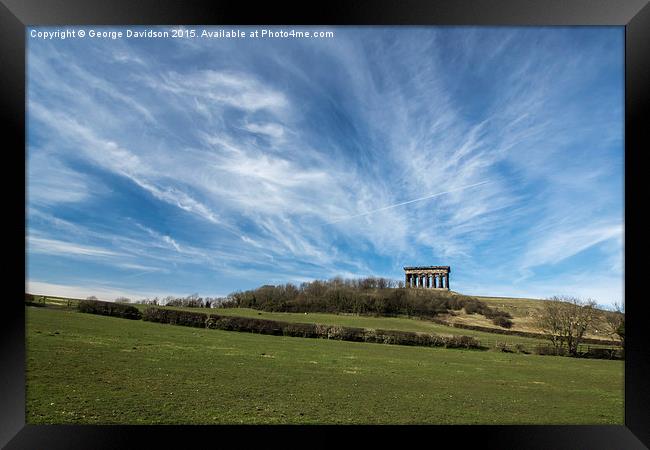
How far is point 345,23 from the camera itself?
14.3 ft

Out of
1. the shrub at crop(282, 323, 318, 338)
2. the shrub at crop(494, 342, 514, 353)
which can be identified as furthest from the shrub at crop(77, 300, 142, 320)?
the shrub at crop(494, 342, 514, 353)

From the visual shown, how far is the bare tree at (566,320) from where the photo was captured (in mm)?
11336

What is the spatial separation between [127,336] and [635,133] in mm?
14304

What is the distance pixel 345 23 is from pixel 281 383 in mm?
7736

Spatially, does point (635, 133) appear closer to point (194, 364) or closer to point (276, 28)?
point (276, 28)

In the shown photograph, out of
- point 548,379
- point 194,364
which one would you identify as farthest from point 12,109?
point 548,379

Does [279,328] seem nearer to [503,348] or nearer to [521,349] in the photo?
[503,348]

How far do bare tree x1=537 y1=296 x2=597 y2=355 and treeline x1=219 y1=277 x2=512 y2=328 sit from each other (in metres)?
1.41

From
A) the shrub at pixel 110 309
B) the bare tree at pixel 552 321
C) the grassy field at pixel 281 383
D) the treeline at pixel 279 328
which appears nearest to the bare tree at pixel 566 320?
the bare tree at pixel 552 321

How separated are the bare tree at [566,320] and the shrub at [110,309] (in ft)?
58.2

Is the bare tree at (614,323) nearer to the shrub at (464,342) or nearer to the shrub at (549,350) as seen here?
the shrub at (549,350)

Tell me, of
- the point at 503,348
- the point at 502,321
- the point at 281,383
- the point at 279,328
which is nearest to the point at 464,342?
the point at 503,348

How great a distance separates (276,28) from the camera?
192 inches

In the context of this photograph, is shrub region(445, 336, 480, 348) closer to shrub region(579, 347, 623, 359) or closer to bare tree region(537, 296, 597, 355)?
bare tree region(537, 296, 597, 355)
